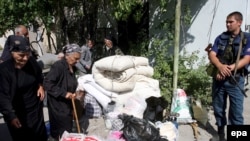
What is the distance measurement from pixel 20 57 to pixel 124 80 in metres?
2.46

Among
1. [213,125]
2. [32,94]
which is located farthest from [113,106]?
[32,94]

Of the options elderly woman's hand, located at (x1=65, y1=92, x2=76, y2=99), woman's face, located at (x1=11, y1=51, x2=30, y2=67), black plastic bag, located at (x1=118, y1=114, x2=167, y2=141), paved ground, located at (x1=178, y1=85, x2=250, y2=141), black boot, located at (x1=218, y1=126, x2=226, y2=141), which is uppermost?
woman's face, located at (x1=11, y1=51, x2=30, y2=67)

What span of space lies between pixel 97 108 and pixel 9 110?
2496 millimetres

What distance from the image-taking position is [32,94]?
3.66 m

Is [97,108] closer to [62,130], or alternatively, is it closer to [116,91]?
[116,91]

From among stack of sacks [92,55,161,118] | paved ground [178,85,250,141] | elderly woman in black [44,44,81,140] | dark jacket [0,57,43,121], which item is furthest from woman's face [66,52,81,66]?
paved ground [178,85,250,141]

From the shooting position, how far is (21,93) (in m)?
3.54

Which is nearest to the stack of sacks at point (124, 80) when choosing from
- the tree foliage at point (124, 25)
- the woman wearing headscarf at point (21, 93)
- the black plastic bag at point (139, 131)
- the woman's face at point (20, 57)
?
the tree foliage at point (124, 25)

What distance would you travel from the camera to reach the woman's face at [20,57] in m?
3.37

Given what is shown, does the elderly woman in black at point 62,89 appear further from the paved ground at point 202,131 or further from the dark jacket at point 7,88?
the paved ground at point 202,131

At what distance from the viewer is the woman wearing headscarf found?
337 cm

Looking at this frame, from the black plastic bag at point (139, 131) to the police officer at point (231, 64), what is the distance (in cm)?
103

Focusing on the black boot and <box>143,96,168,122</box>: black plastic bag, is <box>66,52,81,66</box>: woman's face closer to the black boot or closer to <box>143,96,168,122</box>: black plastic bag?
<box>143,96,168,122</box>: black plastic bag

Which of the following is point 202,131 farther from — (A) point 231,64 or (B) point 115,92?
(B) point 115,92
